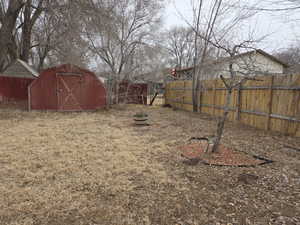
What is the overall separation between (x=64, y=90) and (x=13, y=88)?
13.2ft

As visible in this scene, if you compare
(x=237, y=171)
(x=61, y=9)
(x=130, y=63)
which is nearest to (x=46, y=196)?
(x=237, y=171)

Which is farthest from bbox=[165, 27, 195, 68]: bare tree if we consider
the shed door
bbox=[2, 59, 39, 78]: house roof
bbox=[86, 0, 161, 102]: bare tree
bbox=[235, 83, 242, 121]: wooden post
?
bbox=[235, 83, 242, 121]: wooden post

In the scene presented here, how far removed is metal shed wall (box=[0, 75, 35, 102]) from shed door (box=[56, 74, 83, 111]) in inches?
147

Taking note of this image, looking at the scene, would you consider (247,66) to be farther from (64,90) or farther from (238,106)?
(64,90)

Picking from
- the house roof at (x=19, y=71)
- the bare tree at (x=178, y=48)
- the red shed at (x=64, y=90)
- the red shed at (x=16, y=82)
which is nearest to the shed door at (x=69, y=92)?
the red shed at (x=64, y=90)

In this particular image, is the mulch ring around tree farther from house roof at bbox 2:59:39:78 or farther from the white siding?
house roof at bbox 2:59:39:78

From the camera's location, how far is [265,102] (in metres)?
5.46

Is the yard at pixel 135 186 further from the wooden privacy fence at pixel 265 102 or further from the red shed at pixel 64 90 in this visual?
the red shed at pixel 64 90

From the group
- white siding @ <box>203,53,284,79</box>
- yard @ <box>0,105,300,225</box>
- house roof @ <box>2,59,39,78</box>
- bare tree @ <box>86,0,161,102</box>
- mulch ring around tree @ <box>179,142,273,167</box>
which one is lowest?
yard @ <box>0,105,300,225</box>

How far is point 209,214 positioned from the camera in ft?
6.30

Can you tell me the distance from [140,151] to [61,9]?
20.9 ft

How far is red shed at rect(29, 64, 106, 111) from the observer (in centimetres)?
905

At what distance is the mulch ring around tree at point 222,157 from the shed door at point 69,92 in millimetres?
7484

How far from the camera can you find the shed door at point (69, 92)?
9.33 meters
